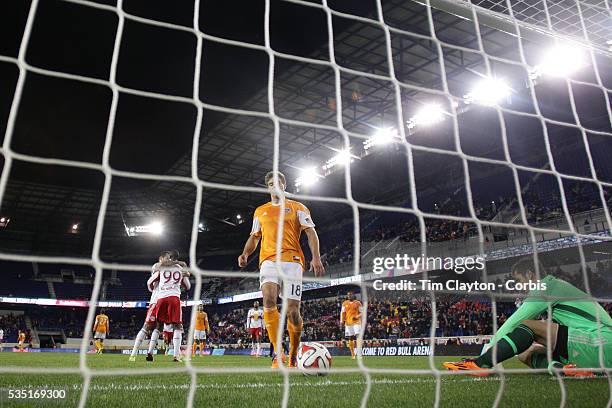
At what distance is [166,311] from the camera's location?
6.59 meters

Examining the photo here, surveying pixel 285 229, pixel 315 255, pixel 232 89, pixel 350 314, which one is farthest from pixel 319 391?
pixel 350 314

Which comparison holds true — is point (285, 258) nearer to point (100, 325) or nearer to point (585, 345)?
point (585, 345)

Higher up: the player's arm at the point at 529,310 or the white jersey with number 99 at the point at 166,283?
the white jersey with number 99 at the point at 166,283

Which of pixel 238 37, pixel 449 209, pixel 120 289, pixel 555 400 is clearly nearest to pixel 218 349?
pixel 449 209

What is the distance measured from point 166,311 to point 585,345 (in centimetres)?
516

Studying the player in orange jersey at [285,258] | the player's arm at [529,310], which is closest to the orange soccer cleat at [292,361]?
the player in orange jersey at [285,258]

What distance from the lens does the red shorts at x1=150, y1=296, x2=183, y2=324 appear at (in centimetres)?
655

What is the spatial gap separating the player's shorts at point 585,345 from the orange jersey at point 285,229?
7.18 ft

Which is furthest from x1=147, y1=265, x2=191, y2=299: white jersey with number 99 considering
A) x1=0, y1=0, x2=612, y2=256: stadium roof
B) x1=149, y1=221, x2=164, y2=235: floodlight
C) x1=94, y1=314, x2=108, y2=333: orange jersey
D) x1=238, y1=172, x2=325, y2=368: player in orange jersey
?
x1=149, y1=221, x2=164, y2=235: floodlight

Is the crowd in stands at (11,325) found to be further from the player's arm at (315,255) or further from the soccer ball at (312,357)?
the player's arm at (315,255)

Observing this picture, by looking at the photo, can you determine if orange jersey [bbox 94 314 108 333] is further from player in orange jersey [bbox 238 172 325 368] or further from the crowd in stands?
the crowd in stands

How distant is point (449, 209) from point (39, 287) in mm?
26453

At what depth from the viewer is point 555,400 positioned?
2.53 metres

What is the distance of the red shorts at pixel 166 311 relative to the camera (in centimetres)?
655
